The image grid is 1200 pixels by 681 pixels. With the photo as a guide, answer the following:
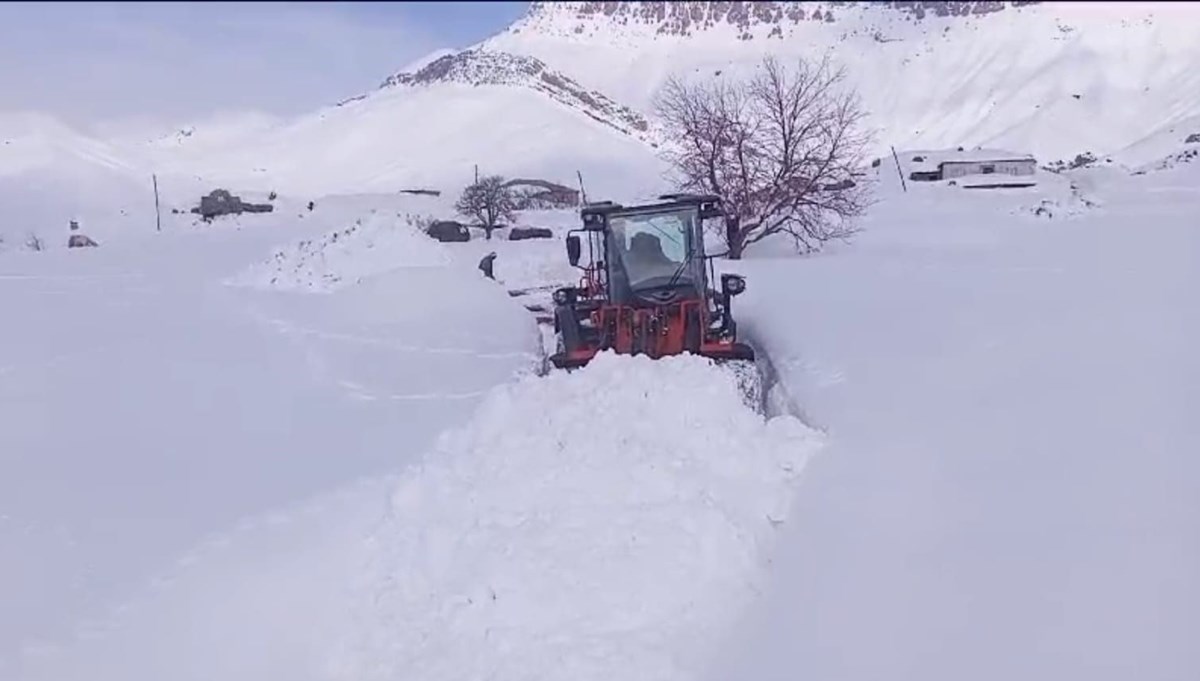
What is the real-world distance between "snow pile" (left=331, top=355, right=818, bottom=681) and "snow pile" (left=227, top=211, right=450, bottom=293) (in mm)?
10014

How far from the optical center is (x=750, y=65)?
97.1 meters

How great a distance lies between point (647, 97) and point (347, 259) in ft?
269

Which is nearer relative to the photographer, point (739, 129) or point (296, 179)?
point (739, 129)

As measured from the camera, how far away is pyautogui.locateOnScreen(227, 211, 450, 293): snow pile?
1944cm

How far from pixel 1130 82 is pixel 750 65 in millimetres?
29154

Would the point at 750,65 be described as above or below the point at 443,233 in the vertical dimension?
above

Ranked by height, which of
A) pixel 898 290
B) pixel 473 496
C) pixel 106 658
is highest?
pixel 898 290

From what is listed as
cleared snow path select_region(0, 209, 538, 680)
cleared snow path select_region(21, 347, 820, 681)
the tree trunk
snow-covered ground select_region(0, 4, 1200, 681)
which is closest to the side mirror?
snow-covered ground select_region(0, 4, 1200, 681)

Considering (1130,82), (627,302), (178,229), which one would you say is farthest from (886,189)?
(1130,82)

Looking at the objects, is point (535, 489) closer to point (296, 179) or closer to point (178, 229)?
point (178, 229)

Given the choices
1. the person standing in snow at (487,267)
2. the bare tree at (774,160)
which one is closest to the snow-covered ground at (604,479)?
the person standing in snow at (487,267)

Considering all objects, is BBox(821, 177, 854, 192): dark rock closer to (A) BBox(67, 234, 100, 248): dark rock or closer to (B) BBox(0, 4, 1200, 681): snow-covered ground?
(B) BBox(0, 4, 1200, 681): snow-covered ground

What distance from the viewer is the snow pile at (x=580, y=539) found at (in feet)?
22.4

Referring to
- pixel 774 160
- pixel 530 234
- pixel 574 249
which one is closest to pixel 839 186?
pixel 774 160
